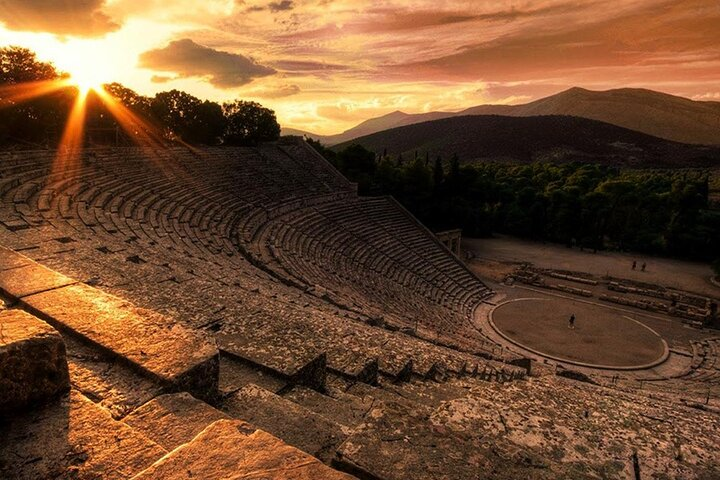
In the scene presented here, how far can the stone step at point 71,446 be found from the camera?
1.86 m

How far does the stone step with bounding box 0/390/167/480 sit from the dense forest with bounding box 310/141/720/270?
113 feet

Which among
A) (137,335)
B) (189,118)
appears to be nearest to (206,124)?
(189,118)

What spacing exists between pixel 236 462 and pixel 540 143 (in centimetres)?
12318

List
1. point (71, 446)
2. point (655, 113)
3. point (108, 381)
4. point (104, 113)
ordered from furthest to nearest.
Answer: point (655, 113) → point (104, 113) → point (108, 381) → point (71, 446)

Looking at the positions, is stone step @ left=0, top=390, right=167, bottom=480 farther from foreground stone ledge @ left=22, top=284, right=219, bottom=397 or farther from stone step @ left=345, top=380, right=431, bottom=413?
stone step @ left=345, top=380, right=431, bottom=413

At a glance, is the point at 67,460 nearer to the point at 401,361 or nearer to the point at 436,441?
the point at 436,441

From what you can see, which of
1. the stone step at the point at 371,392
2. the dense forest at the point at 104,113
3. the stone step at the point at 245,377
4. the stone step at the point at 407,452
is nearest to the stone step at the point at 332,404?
the stone step at the point at 245,377

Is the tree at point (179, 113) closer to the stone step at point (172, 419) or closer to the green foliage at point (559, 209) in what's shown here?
the green foliage at point (559, 209)

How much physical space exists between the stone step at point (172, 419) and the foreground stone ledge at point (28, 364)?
0.50 m

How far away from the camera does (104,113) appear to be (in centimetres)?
3175

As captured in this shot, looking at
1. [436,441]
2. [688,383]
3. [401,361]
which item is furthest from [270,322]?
[688,383]

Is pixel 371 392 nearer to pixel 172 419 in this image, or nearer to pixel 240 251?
pixel 172 419

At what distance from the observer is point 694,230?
116ft

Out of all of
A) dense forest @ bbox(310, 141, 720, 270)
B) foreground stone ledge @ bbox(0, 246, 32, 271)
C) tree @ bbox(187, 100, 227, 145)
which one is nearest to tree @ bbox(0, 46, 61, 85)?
tree @ bbox(187, 100, 227, 145)
